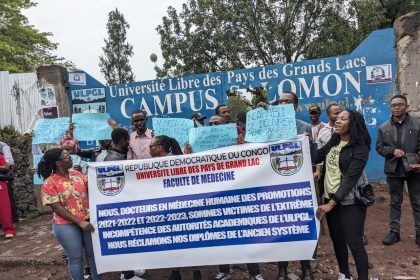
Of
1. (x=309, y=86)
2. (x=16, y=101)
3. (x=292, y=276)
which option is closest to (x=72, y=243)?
(x=292, y=276)

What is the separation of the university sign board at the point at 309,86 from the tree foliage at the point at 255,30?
7589 mm

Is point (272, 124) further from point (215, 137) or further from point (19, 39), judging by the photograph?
point (19, 39)

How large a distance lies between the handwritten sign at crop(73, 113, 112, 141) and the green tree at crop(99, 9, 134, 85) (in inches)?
1228

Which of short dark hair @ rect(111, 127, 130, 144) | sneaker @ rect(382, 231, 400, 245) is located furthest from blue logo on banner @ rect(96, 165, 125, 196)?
sneaker @ rect(382, 231, 400, 245)

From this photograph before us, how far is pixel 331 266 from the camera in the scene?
14.5ft

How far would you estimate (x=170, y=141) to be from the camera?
4.13m

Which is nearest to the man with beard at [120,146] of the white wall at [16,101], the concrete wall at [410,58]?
the concrete wall at [410,58]

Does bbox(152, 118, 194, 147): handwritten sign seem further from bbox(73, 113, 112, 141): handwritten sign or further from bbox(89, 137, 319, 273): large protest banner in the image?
bbox(73, 113, 112, 141): handwritten sign

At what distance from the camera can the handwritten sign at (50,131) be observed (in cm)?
514

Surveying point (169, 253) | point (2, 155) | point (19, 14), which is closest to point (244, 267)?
point (169, 253)

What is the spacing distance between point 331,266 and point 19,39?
60.0 feet

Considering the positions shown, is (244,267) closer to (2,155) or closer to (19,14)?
(2,155)

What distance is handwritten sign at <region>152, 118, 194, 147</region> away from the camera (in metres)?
4.45

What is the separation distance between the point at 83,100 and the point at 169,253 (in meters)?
4.47
